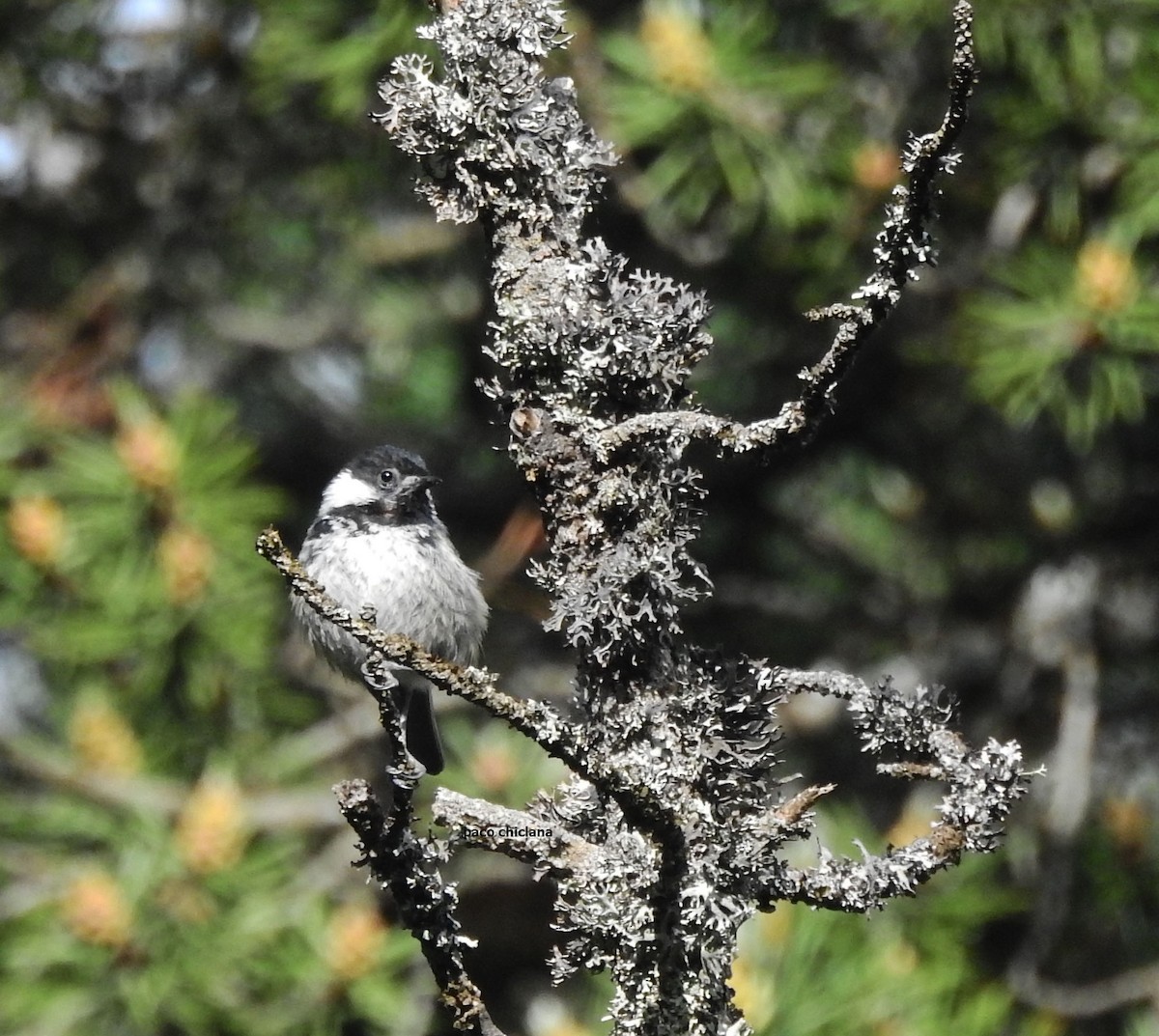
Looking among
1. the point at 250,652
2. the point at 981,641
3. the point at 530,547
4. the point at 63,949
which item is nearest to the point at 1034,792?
the point at 981,641

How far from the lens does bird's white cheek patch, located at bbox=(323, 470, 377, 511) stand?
3660mm

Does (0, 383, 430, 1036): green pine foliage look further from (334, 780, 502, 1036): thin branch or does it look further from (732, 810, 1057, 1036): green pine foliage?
(334, 780, 502, 1036): thin branch

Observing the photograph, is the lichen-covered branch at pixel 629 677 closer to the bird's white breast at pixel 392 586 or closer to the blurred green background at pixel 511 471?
the blurred green background at pixel 511 471

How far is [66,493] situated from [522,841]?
1961mm

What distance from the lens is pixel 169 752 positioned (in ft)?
11.7

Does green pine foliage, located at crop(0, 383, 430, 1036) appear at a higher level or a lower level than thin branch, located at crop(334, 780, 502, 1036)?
higher

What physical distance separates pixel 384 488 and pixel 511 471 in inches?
26.3

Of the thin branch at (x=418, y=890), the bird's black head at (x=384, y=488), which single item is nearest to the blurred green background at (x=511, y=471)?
the bird's black head at (x=384, y=488)

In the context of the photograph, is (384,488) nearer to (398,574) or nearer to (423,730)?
(398,574)

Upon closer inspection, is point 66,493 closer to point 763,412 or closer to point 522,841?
point 763,412

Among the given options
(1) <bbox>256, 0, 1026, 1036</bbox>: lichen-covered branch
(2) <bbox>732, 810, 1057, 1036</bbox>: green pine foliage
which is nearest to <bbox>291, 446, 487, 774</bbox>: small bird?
(2) <bbox>732, 810, 1057, 1036</bbox>: green pine foliage

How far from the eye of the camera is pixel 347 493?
3.73 meters

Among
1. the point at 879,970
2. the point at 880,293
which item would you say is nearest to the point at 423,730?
the point at 879,970

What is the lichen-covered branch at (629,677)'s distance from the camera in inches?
68.1
